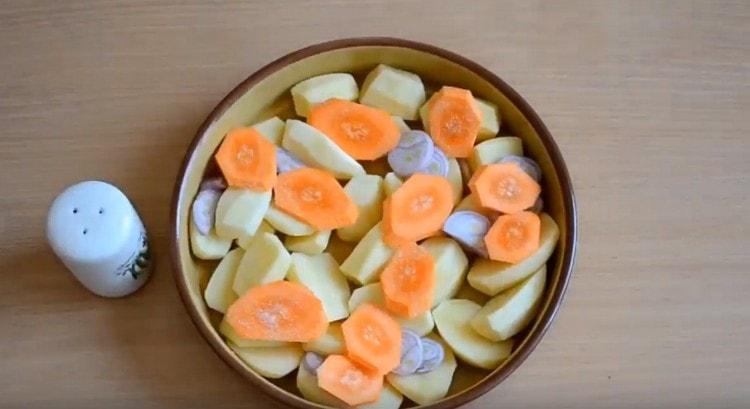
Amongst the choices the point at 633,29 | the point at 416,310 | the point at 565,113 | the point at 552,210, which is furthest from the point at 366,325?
the point at 633,29

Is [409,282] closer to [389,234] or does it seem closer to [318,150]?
[389,234]

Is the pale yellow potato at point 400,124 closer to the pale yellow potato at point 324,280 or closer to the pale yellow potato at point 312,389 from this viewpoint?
the pale yellow potato at point 324,280

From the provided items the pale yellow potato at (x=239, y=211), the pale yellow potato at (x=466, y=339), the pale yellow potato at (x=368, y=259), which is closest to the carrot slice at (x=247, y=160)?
the pale yellow potato at (x=239, y=211)

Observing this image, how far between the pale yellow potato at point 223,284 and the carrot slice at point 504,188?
0.81 feet

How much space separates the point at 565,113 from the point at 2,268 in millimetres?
616

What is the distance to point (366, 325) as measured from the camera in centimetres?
94

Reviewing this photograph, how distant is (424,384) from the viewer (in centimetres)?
93

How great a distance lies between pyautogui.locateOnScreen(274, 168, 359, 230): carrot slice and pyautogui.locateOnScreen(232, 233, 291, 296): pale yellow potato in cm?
4

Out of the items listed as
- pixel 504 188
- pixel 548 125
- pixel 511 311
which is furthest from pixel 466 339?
pixel 548 125

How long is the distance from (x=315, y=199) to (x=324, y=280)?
81mm

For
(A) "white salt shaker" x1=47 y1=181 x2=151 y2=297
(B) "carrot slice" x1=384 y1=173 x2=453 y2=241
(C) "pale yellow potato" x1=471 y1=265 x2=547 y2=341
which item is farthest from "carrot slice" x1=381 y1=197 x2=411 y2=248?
(A) "white salt shaker" x1=47 y1=181 x2=151 y2=297

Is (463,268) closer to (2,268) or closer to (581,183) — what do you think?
(581,183)

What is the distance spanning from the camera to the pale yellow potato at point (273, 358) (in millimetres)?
937

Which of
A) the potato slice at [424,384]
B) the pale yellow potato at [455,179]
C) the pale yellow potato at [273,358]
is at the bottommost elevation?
the potato slice at [424,384]
